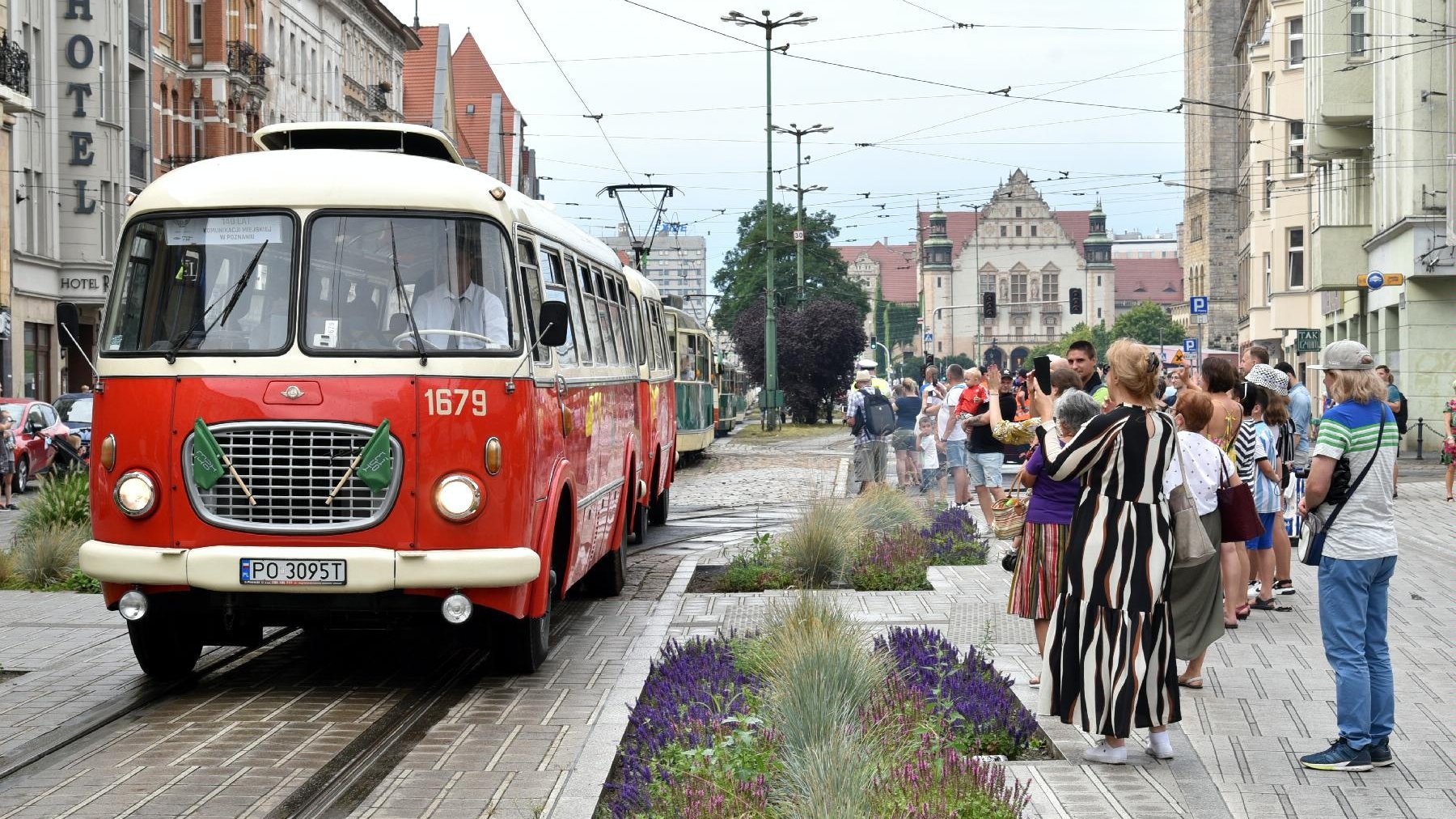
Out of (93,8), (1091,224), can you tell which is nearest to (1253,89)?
(93,8)

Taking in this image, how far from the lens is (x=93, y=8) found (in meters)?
48.2

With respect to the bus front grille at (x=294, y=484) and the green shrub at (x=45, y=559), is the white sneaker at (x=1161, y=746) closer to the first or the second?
the bus front grille at (x=294, y=484)

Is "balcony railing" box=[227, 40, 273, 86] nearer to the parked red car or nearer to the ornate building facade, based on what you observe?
the parked red car

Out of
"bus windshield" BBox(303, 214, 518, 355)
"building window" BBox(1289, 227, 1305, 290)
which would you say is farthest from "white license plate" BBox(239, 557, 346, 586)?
"building window" BBox(1289, 227, 1305, 290)

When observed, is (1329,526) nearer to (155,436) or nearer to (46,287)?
(155,436)

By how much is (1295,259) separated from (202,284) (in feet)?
189

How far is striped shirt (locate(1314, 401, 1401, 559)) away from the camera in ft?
25.1

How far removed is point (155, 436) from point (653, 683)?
2721 millimetres

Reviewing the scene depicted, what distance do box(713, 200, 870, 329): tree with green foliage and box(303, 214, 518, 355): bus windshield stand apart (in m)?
91.3

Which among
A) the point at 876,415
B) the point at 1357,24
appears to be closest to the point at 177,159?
the point at 1357,24

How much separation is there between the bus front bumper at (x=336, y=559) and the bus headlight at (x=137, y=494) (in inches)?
7.4

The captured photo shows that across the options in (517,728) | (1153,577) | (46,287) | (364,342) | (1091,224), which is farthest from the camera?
(1091,224)

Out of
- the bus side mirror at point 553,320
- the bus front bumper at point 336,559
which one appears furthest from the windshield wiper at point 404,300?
the bus front bumper at point 336,559

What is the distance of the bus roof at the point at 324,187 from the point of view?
31.8 feet
